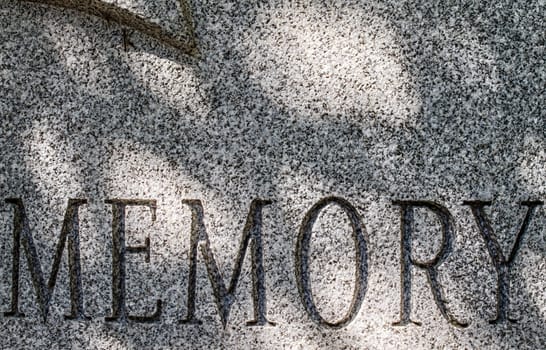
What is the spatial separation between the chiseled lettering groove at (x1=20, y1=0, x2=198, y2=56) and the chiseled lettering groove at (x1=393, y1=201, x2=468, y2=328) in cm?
64

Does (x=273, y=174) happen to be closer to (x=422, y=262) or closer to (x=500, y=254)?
(x=422, y=262)

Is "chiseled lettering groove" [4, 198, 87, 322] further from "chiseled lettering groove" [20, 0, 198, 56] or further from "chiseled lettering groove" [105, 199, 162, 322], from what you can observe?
"chiseled lettering groove" [20, 0, 198, 56]

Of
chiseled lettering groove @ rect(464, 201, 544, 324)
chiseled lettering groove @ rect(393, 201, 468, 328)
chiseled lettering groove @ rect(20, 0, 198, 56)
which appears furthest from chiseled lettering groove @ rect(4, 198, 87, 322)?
chiseled lettering groove @ rect(464, 201, 544, 324)

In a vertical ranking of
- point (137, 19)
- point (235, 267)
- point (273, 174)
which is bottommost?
point (235, 267)

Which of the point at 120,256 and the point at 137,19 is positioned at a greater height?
the point at 137,19

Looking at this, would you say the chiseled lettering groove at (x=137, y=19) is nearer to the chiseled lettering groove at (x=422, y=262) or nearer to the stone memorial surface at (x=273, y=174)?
the stone memorial surface at (x=273, y=174)

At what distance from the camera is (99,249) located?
191 cm

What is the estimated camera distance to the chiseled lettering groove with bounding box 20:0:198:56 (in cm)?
187

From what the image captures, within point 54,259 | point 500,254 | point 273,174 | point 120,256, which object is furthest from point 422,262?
point 54,259

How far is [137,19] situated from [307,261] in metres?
0.72

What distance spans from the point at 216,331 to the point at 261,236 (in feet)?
0.85

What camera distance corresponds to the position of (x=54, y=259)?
6.27 ft

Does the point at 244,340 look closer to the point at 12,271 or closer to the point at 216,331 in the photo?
the point at 216,331

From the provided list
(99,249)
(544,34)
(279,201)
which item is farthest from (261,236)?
(544,34)
